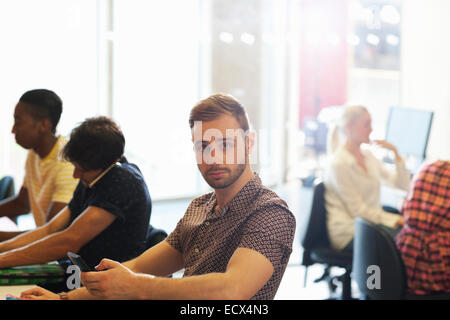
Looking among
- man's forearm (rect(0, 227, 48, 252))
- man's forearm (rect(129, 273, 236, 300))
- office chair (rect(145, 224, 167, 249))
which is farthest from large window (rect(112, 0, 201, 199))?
man's forearm (rect(129, 273, 236, 300))

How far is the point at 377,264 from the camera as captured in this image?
2.70 m

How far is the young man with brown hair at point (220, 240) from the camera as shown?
131 cm

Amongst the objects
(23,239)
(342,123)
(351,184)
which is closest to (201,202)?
(23,239)

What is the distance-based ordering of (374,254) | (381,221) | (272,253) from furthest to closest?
1. (381,221)
2. (374,254)
3. (272,253)

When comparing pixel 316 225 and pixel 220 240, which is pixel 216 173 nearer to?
pixel 220 240

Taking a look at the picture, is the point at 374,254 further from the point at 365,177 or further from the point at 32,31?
the point at 32,31

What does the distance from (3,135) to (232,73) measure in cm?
201

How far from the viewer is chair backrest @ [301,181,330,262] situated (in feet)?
11.5

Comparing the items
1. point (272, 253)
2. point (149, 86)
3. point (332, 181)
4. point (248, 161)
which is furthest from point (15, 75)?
point (272, 253)

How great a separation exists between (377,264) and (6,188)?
2.13 m

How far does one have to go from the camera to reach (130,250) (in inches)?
85.9

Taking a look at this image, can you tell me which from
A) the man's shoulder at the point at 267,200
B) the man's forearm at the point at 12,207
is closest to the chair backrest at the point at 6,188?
the man's forearm at the point at 12,207

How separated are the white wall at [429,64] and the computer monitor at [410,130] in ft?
1.94

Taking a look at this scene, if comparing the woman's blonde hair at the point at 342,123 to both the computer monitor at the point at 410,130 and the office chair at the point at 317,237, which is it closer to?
the office chair at the point at 317,237
